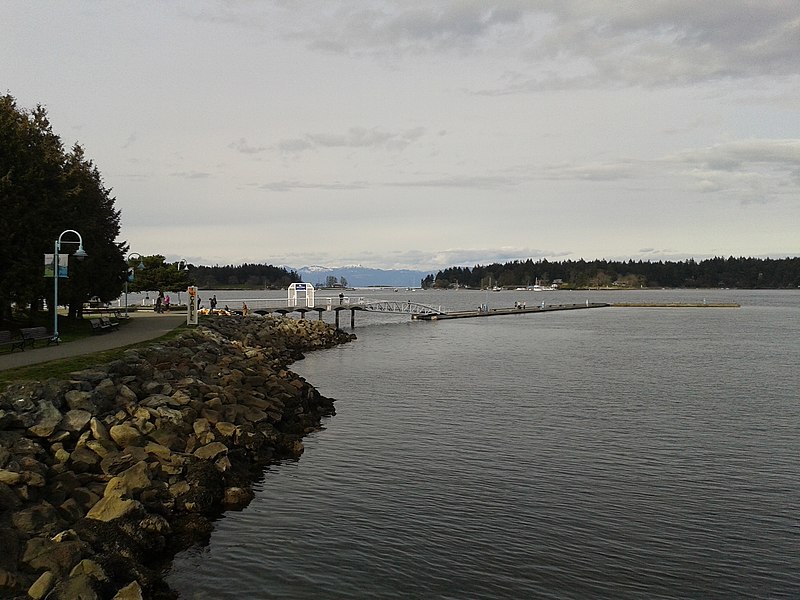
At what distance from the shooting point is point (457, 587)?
39.1 feet

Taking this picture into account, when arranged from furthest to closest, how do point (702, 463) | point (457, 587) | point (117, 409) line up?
1. point (702, 463)
2. point (117, 409)
3. point (457, 587)

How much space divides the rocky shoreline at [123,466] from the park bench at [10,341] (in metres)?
4.94

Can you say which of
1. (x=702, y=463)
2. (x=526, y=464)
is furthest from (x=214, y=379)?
(x=702, y=463)

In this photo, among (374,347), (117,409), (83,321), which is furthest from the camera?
(374,347)

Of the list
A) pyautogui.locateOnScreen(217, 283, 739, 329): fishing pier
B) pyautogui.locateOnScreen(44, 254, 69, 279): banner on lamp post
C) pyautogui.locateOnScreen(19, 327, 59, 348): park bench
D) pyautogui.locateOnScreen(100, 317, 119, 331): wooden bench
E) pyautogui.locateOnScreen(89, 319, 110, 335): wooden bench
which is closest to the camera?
pyautogui.locateOnScreen(19, 327, 59, 348): park bench

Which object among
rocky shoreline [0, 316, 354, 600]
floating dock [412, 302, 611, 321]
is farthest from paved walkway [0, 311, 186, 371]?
floating dock [412, 302, 611, 321]

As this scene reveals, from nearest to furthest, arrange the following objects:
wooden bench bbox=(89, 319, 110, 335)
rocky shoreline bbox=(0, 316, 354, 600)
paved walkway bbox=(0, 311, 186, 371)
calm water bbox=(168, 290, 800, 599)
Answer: rocky shoreline bbox=(0, 316, 354, 600) < calm water bbox=(168, 290, 800, 599) < paved walkway bbox=(0, 311, 186, 371) < wooden bench bbox=(89, 319, 110, 335)

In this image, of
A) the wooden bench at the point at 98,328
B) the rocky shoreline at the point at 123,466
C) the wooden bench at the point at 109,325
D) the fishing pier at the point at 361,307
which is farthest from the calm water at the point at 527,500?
the fishing pier at the point at 361,307

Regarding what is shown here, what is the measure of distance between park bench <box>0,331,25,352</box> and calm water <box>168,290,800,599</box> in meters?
11.9

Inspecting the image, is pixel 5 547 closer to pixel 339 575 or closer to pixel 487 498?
pixel 339 575

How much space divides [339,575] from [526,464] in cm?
816

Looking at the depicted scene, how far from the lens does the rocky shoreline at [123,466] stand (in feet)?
35.7

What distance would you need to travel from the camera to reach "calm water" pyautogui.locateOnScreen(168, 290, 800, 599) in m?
12.2

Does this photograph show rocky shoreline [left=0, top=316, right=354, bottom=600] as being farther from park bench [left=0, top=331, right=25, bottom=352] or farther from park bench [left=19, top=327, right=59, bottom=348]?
→ park bench [left=19, top=327, right=59, bottom=348]
